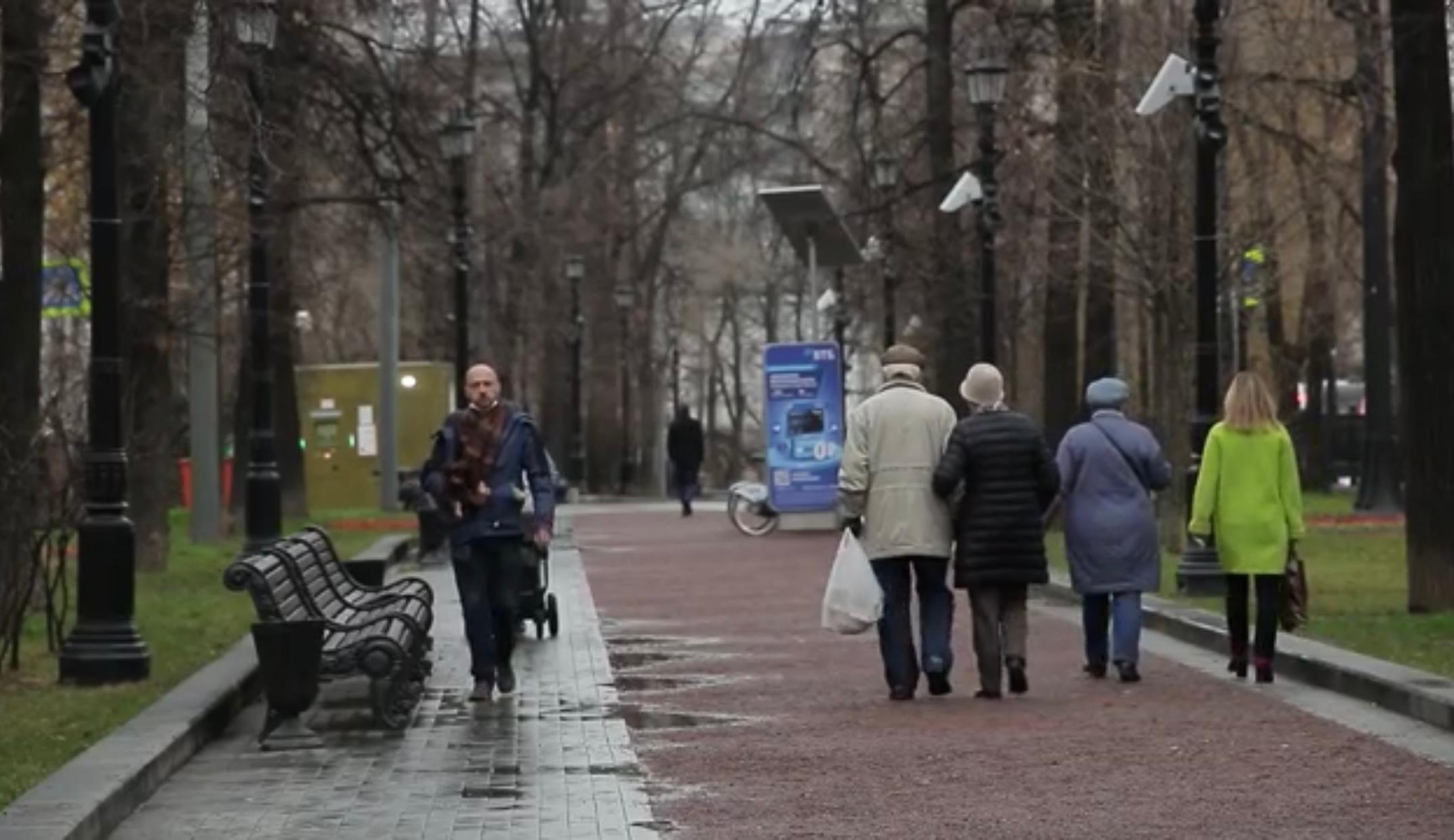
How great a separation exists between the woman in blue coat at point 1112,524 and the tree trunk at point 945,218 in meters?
20.6

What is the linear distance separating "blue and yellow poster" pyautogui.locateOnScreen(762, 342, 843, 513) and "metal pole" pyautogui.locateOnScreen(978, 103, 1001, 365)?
727 centimetres

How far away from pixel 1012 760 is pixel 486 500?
4322 millimetres

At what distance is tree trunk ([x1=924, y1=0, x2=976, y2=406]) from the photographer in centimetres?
3962

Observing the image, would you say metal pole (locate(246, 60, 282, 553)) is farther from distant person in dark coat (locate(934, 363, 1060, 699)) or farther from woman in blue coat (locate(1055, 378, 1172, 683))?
distant person in dark coat (locate(934, 363, 1060, 699))

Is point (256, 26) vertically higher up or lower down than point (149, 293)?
higher up

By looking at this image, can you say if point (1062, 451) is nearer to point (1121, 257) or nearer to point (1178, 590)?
point (1178, 590)

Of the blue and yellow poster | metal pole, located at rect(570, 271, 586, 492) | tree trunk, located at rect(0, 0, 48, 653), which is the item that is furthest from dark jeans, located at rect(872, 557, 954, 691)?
metal pole, located at rect(570, 271, 586, 492)

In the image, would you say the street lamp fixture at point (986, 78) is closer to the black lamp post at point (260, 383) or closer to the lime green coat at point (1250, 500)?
the black lamp post at point (260, 383)

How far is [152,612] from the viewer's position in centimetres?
2339

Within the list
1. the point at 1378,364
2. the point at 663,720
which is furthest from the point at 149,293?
the point at 1378,364

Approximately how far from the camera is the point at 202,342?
33219 mm

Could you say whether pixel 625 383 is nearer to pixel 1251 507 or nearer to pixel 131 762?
pixel 1251 507

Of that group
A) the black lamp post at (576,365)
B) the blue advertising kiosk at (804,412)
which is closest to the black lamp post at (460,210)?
the blue advertising kiosk at (804,412)

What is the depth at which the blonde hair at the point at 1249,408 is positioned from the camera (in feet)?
56.5
